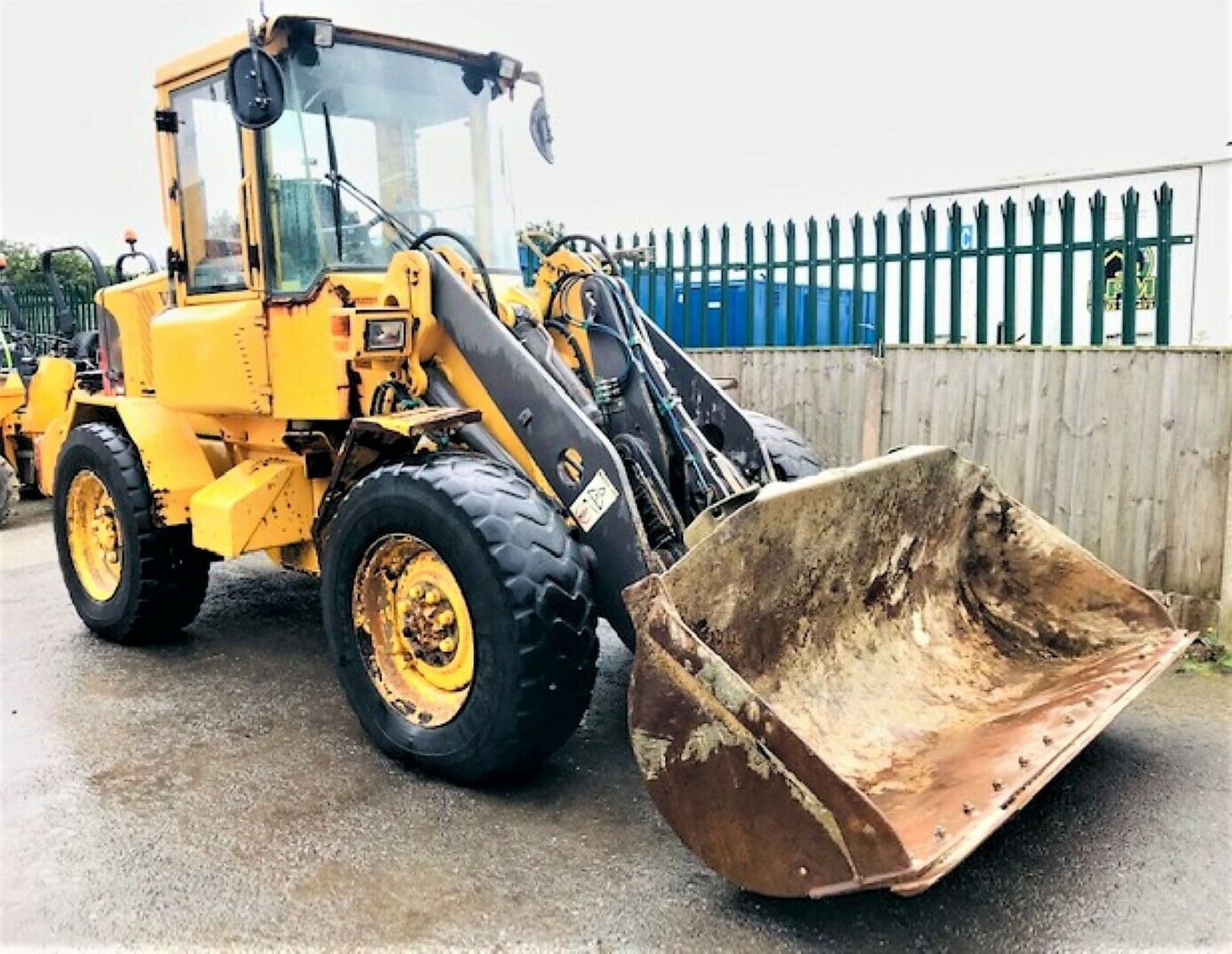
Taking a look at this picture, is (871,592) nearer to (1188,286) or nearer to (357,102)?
(357,102)

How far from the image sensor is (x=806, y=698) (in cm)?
329

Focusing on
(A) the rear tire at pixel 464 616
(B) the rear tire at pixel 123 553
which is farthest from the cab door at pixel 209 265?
(A) the rear tire at pixel 464 616

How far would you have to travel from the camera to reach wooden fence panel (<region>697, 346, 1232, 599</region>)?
4.99 meters

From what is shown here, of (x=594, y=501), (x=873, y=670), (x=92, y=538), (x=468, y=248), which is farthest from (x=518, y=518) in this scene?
(x=92, y=538)

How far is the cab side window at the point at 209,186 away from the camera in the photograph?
4.75 meters

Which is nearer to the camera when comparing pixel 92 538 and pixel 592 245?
pixel 592 245

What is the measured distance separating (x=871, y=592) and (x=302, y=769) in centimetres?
213

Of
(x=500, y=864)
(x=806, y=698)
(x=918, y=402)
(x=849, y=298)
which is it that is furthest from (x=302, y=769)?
(x=849, y=298)

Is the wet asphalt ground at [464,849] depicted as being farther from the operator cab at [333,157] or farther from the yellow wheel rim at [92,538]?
the operator cab at [333,157]

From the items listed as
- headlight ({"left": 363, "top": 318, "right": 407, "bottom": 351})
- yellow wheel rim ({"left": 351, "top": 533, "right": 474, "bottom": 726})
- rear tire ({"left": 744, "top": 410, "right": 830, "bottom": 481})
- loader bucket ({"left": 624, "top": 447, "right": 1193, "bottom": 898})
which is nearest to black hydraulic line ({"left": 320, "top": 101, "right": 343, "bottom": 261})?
headlight ({"left": 363, "top": 318, "right": 407, "bottom": 351})

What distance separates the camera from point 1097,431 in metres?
5.27

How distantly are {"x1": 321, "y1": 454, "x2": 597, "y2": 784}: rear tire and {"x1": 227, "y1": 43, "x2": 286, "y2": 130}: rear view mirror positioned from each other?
1.36 m

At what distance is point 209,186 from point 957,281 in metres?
3.89

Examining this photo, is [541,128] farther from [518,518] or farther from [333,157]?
[518,518]
